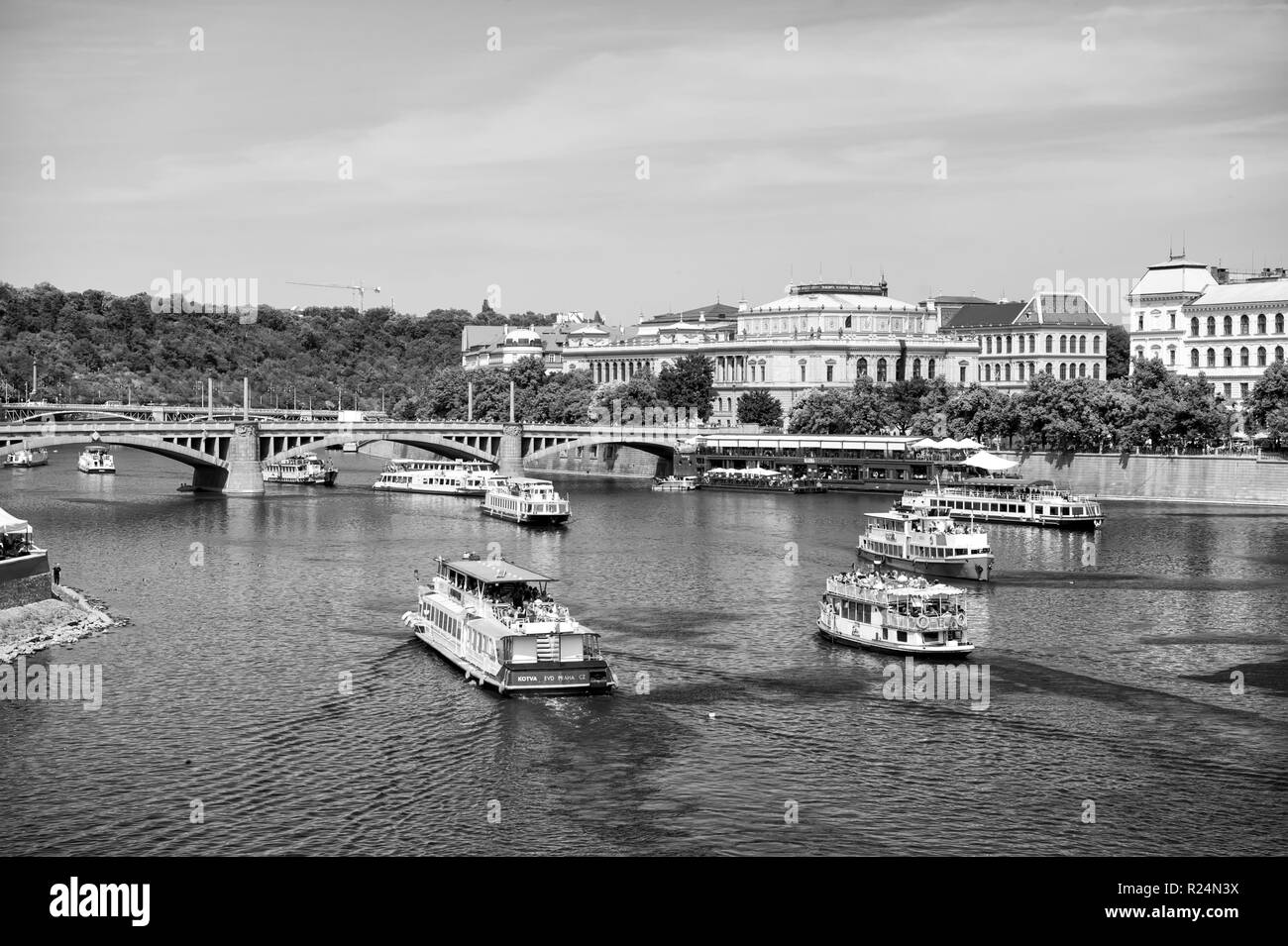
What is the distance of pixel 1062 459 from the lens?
113125 mm

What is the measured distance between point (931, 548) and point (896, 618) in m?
18.9

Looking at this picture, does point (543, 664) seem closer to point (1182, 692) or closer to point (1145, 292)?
point (1182, 692)

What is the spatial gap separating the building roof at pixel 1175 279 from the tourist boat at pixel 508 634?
100.0 m

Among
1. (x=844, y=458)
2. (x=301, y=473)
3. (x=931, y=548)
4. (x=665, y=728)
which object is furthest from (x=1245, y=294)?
(x=665, y=728)

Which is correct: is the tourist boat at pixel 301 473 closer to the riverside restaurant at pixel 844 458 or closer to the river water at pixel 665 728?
the riverside restaurant at pixel 844 458

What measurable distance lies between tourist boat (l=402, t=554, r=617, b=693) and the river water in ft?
2.61

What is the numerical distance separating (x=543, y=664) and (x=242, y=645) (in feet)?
36.6

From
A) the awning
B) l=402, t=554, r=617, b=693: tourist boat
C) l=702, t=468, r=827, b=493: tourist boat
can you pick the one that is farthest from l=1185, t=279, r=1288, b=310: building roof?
l=402, t=554, r=617, b=693: tourist boat

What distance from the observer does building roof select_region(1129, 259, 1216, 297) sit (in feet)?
447

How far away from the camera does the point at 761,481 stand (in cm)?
11888

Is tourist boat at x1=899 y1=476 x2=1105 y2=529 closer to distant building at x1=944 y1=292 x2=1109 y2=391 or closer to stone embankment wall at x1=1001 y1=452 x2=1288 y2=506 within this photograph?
stone embankment wall at x1=1001 y1=452 x2=1288 y2=506

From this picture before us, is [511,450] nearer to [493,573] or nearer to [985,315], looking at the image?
[985,315]

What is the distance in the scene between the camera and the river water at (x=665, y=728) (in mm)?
30188

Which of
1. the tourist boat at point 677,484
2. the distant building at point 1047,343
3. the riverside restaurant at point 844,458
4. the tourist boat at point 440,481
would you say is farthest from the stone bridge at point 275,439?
the distant building at point 1047,343
